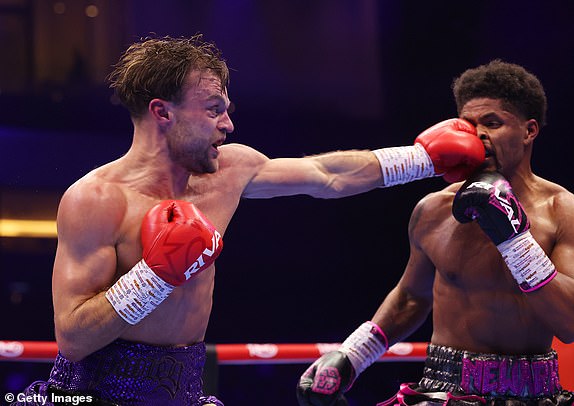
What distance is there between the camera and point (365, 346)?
2.48m

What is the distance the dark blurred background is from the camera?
4.85 m

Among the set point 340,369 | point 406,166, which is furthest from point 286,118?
point 340,369

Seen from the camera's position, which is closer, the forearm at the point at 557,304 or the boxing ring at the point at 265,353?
the forearm at the point at 557,304

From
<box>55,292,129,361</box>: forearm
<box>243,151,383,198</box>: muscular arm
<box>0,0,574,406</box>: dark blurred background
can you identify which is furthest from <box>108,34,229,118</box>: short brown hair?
<box>0,0,574,406</box>: dark blurred background

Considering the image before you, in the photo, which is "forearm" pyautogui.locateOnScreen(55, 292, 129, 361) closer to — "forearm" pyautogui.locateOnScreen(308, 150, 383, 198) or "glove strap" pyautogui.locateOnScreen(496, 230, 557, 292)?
"forearm" pyautogui.locateOnScreen(308, 150, 383, 198)

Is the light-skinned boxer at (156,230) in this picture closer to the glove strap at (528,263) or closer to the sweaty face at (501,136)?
the sweaty face at (501,136)

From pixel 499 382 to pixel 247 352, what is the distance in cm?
107

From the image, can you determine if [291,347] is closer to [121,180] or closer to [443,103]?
[121,180]

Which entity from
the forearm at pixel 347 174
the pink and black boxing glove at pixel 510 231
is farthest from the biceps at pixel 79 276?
the pink and black boxing glove at pixel 510 231

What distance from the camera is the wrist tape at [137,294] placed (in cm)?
182

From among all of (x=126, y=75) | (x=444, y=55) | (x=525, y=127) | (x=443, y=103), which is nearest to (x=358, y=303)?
(x=443, y=103)

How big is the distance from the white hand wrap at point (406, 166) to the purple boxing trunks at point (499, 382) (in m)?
0.54

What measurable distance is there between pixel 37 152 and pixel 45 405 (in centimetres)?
312

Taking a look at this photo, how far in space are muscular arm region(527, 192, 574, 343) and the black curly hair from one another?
37 cm
